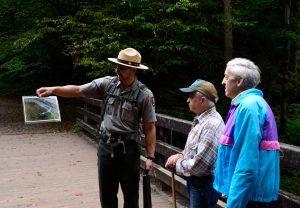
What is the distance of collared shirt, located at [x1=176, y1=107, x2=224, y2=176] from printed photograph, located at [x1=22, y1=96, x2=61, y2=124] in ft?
19.4

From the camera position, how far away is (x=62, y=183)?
6984 millimetres

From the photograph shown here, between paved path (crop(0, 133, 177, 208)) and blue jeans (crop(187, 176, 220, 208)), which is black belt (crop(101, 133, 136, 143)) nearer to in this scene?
Result: blue jeans (crop(187, 176, 220, 208))

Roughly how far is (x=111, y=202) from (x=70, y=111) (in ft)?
42.4

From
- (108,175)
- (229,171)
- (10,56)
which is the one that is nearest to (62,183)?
(108,175)

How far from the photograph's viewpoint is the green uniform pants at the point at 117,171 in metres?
4.30

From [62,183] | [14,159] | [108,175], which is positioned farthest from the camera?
[14,159]

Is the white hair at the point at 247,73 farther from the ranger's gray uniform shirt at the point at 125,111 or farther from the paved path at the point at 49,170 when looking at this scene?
the paved path at the point at 49,170

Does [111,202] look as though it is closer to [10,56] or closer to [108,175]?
[108,175]

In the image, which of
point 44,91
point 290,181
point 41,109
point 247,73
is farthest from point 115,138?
point 290,181

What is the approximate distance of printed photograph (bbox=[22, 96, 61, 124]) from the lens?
909 cm

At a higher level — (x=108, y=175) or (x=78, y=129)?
(x=108, y=175)

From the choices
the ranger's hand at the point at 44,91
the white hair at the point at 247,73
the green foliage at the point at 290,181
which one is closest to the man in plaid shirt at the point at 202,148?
the white hair at the point at 247,73

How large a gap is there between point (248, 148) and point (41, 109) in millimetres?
7256

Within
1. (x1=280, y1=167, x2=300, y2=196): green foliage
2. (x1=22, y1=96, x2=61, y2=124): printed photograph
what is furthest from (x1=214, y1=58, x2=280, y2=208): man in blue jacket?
(x1=22, y1=96, x2=61, y2=124): printed photograph
